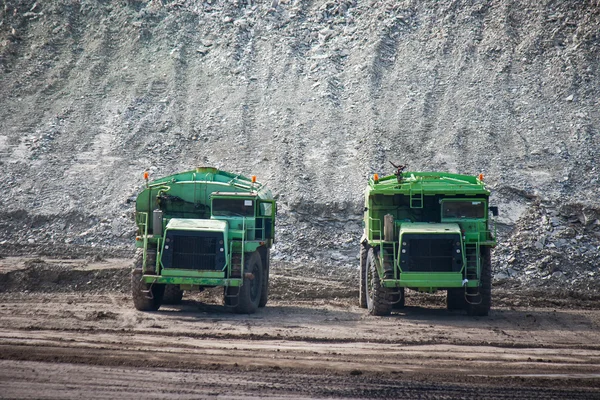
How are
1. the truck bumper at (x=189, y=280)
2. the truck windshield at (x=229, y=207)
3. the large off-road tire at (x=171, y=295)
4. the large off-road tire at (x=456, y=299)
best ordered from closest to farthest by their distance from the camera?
the truck bumper at (x=189, y=280)
the truck windshield at (x=229, y=207)
the large off-road tire at (x=456, y=299)
the large off-road tire at (x=171, y=295)

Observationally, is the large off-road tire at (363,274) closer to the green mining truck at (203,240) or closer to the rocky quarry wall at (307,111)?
the green mining truck at (203,240)

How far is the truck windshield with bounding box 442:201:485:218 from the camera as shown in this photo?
18.3 meters

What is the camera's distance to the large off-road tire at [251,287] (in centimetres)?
1789

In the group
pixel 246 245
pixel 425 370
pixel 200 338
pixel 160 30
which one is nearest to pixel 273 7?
pixel 160 30

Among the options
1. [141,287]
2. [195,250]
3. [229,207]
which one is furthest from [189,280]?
[229,207]

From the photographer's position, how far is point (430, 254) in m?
17.5

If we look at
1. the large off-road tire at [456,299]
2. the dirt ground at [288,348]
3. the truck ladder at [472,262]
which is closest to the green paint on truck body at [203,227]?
the dirt ground at [288,348]

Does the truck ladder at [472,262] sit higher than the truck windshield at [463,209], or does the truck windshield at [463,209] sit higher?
the truck windshield at [463,209]

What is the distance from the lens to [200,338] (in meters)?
14.6

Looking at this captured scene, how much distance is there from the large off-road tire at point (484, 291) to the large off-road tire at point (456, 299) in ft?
2.78

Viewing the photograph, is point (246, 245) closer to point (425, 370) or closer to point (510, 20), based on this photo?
point (425, 370)

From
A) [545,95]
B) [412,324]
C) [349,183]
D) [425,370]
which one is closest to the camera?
[425,370]

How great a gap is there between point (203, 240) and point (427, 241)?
15.7 ft

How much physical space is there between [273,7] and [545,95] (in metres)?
13.7
